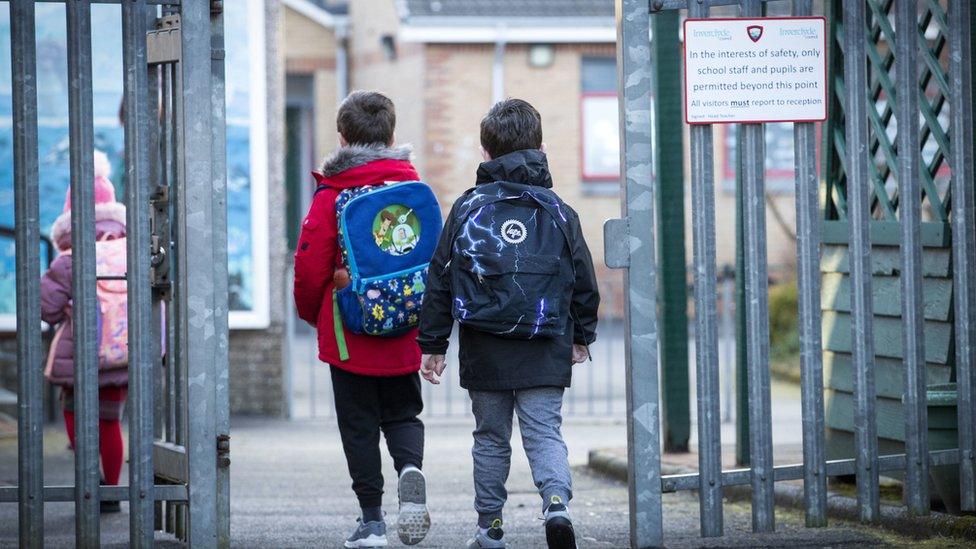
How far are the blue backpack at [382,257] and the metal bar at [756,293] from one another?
128 centimetres

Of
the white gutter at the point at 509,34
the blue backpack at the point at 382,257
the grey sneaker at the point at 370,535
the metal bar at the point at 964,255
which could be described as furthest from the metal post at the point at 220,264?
the white gutter at the point at 509,34

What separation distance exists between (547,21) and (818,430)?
17.4 meters

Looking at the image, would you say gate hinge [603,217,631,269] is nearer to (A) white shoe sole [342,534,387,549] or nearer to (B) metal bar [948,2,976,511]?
(B) metal bar [948,2,976,511]

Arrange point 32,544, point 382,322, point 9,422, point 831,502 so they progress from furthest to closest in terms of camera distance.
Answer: point 9,422, point 831,502, point 382,322, point 32,544

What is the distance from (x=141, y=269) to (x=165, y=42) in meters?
0.88

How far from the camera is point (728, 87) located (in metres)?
5.45

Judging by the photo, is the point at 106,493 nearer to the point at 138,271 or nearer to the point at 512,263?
the point at 138,271

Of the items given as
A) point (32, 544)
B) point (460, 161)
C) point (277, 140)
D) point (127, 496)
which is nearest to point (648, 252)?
point (127, 496)

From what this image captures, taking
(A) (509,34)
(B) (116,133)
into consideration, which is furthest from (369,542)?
(A) (509,34)

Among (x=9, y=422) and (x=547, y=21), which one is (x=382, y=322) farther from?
(x=547, y=21)

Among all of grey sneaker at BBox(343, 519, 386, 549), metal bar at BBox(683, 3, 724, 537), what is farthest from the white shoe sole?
metal bar at BBox(683, 3, 724, 537)

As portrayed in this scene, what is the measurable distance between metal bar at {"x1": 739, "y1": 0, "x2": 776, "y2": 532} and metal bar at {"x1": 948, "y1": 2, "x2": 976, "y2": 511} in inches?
34.1

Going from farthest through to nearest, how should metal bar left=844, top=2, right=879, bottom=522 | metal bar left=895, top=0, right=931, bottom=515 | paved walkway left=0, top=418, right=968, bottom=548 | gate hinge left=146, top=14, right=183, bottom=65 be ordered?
paved walkway left=0, top=418, right=968, bottom=548 < metal bar left=895, top=0, right=931, bottom=515 < metal bar left=844, top=2, right=879, bottom=522 < gate hinge left=146, top=14, right=183, bottom=65

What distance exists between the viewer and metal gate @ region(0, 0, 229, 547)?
521cm
